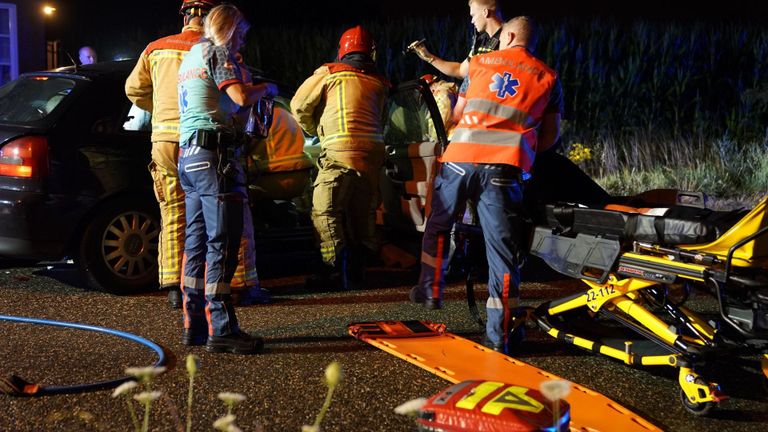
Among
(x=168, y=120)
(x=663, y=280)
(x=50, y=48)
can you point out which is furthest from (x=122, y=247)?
(x=50, y=48)

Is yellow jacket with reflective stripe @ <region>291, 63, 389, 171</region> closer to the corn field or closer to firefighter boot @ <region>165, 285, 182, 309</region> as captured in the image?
firefighter boot @ <region>165, 285, 182, 309</region>

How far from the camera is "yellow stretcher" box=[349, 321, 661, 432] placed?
4129 mm

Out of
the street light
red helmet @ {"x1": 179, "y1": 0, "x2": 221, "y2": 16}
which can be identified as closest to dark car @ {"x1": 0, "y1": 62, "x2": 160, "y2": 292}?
red helmet @ {"x1": 179, "y1": 0, "x2": 221, "y2": 16}

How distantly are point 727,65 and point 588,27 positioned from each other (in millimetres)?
2103

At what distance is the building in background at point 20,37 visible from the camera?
1507 cm

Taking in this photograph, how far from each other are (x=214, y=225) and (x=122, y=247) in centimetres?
186

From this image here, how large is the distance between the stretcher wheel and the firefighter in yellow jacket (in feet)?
10.8

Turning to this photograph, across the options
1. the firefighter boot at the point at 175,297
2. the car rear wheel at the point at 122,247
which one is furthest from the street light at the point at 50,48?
the firefighter boot at the point at 175,297

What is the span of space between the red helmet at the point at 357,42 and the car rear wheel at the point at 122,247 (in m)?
1.81

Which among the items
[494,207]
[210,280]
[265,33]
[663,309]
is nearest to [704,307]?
[663,309]

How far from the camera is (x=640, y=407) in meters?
4.42

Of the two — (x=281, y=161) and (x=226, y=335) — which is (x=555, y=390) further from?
(x=281, y=161)

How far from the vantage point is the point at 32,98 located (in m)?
6.76

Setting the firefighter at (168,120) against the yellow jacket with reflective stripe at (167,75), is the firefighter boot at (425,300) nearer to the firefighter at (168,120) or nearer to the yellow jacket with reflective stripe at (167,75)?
the firefighter at (168,120)
